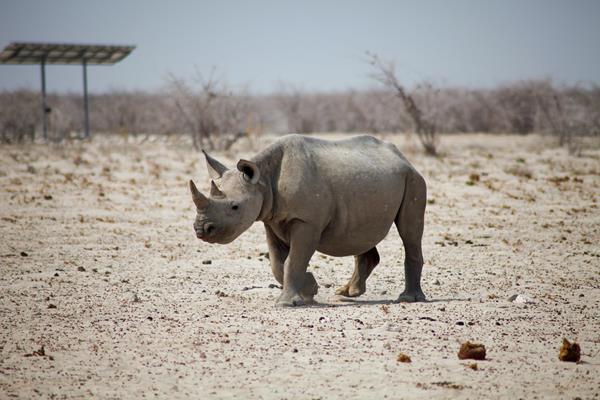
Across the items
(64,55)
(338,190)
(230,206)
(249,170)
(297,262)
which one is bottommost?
(297,262)

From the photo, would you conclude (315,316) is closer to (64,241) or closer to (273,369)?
(273,369)

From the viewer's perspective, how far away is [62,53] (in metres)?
33.4

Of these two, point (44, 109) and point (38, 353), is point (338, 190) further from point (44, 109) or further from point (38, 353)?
point (44, 109)

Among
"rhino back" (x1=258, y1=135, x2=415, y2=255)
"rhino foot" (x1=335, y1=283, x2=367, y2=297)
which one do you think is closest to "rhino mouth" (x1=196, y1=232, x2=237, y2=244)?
"rhino back" (x1=258, y1=135, x2=415, y2=255)

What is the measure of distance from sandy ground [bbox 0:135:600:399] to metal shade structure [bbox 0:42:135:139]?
15.5 m

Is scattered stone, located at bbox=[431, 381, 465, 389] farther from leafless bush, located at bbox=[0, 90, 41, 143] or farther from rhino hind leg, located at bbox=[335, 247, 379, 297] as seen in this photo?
leafless bush, located at bbox=[0, 90, 41, 143]

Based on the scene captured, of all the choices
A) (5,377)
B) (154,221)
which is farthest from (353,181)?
(154,221)

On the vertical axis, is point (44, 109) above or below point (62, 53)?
below

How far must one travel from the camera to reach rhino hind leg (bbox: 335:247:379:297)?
9184 millimetres

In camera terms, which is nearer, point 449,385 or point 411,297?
point 449,385

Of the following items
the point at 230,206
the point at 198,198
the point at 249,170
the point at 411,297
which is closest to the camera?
the point at 198,198

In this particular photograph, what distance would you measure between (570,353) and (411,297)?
8.50ft

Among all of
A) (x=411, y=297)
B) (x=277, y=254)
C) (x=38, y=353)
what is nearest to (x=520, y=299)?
(x=411, y=297)

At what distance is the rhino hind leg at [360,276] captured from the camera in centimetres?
918
